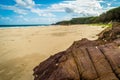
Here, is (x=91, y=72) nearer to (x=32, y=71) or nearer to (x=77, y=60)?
(x=77, y=60)

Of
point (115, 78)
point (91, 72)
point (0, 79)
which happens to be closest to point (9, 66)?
point (0, 79)

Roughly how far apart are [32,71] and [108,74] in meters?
5.05

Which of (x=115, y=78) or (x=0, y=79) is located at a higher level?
(x=115, y=78)

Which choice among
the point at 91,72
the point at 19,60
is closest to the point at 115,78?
the point at 91,72

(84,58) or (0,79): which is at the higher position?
(84,58)

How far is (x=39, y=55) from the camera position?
13812 mm

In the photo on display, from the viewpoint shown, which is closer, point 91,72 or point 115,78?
point 115,78

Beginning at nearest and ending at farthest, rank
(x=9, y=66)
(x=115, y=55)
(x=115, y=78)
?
1. (x=115, y=78)
2. (x=115, y=55)
3. (x=9, y=66)

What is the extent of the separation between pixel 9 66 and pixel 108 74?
6.95 meters

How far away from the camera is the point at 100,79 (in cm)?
598

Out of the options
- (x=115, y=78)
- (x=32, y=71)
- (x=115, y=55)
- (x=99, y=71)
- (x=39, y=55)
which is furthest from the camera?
(x=39, y=55)

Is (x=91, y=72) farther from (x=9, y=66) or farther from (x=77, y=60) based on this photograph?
(x=9, y=66)

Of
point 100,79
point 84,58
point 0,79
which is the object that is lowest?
point 0,79

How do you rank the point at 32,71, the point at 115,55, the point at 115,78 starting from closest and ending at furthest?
the point at 115,78, the point at 115,55, the point at 32,71
